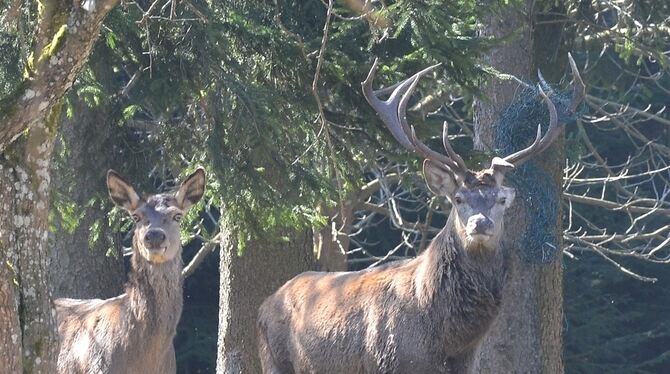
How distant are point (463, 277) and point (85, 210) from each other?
4.43 meters

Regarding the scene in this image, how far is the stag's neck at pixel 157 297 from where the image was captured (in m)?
10.3

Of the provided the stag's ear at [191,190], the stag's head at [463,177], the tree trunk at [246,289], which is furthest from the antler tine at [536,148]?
the tree trunk at [246,289]

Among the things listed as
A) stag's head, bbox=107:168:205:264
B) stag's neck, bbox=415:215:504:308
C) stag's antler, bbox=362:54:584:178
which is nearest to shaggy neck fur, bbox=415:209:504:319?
stag's neck, bbox=415:215:504:308

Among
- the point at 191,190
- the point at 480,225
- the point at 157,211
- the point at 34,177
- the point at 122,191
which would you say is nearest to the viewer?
the point at 34,177

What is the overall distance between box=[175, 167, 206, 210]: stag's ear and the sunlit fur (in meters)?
1.37

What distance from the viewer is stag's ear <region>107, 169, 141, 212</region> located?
10789 millimetres

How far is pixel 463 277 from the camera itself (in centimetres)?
1027

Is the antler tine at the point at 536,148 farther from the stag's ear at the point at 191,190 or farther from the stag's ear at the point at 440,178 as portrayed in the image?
the stag's ear at the point at 191,190

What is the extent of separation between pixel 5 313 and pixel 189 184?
371 centimetres

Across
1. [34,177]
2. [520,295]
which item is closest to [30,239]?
[34,177]

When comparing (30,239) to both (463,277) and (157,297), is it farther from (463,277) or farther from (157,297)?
(463,277)

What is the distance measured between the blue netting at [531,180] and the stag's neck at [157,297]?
445 centimetres

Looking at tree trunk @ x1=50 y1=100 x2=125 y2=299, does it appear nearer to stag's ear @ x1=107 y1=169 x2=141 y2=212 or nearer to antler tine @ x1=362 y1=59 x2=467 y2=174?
stag's ear @ x1=107 y1=169 x2=141 y2=212

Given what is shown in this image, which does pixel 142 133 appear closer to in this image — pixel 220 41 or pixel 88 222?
pixel 88 222
